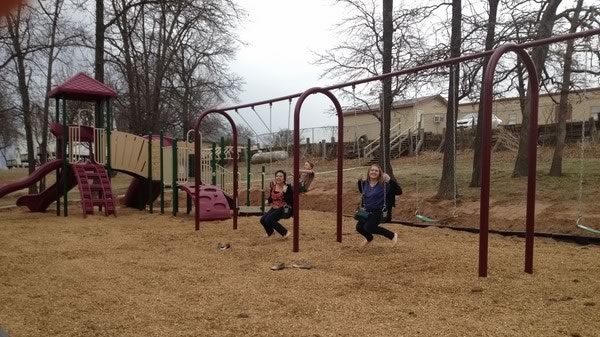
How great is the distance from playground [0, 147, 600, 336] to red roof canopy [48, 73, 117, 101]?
4632 millimetres

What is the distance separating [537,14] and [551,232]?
6.03 metres

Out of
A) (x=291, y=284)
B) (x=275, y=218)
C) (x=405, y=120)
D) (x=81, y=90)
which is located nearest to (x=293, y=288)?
(x=291, y=284)

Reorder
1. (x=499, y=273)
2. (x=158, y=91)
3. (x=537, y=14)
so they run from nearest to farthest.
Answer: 1. (x=499, y=273)
2. (x=537, y=14)
3. (x=158, y=91)

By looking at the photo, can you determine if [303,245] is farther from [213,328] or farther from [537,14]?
[537,14]

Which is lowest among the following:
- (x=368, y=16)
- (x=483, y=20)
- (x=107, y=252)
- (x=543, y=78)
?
(x=107, y=252)

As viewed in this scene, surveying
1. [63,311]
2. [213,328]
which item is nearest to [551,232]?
[213,328]

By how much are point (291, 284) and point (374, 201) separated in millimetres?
2259

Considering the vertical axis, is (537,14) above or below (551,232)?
above

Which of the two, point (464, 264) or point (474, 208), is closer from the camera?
point (464, 264)

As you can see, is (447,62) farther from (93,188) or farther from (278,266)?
(93,188)

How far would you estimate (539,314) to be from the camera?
4016 mm

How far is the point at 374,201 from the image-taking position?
7016 mm

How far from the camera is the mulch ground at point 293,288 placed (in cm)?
379

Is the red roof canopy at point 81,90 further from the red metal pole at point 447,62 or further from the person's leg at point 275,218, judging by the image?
the person's leg at point 275,218
